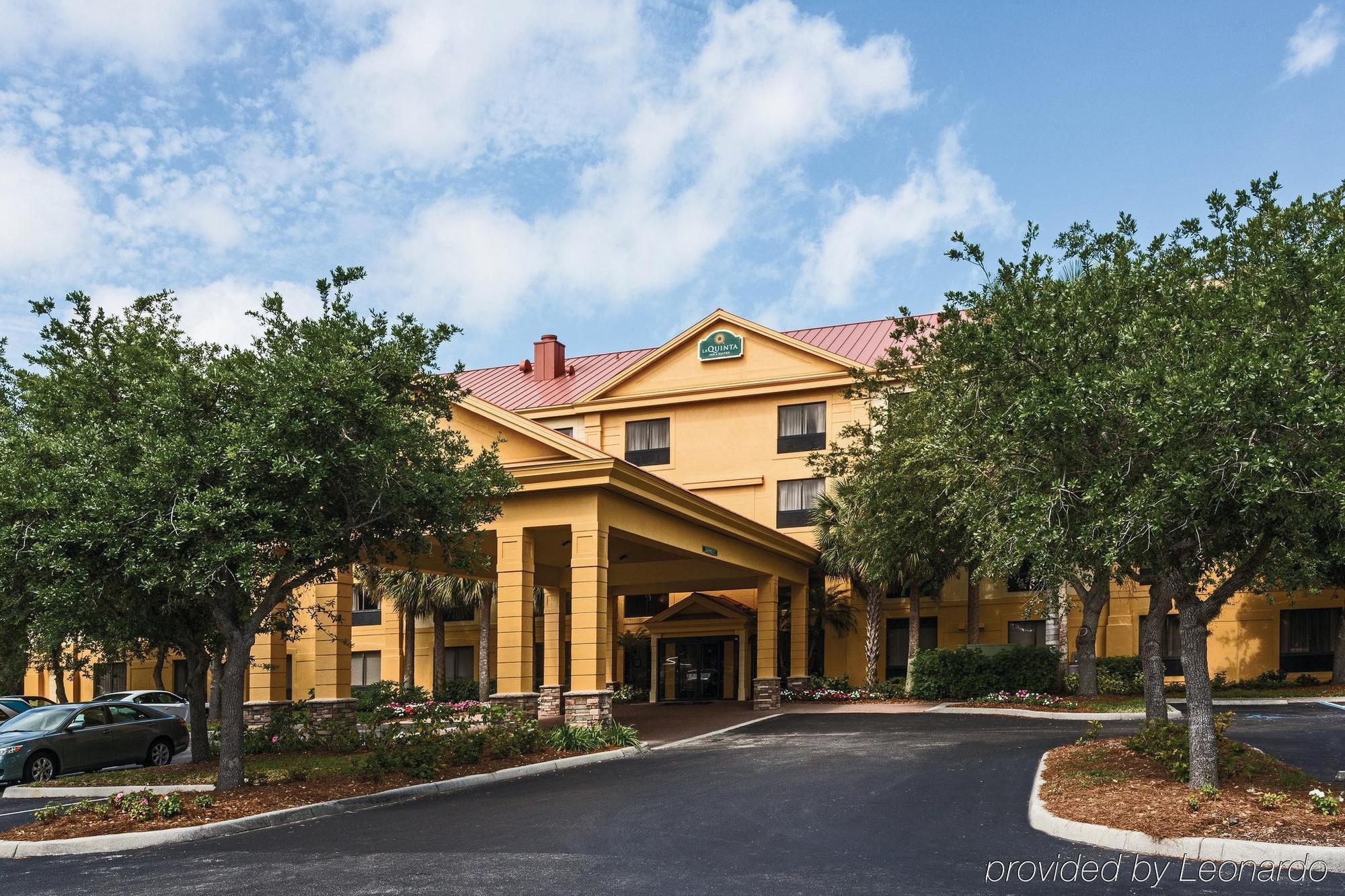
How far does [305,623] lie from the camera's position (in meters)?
30.9

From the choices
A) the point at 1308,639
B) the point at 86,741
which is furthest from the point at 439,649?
the point at 1308,639

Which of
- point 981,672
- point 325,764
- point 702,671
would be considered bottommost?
point 702,671

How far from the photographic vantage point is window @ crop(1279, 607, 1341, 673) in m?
37.0

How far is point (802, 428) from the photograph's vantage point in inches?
1716

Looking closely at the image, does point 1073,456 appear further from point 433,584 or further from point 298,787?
point 433,584

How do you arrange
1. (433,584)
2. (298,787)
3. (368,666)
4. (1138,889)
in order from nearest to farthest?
1. (1138,889)
2. (298,787)
3. (433,584)
4. (368,666)

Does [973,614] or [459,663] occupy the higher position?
[973,614]

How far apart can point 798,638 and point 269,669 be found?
16.0 m

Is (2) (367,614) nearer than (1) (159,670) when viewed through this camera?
No

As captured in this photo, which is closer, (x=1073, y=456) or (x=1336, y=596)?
(x=1073, y=456)

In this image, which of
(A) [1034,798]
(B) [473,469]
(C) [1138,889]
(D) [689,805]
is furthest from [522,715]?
(C) [1138,889]

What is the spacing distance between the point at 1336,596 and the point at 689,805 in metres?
29.6

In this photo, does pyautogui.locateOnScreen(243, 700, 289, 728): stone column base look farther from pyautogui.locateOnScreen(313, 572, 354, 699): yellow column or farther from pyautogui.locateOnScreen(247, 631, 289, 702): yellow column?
pyautogui.locateOnScreen(313, 572, 354, 699): yellow column

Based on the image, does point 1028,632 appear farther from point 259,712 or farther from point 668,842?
point 668,842
